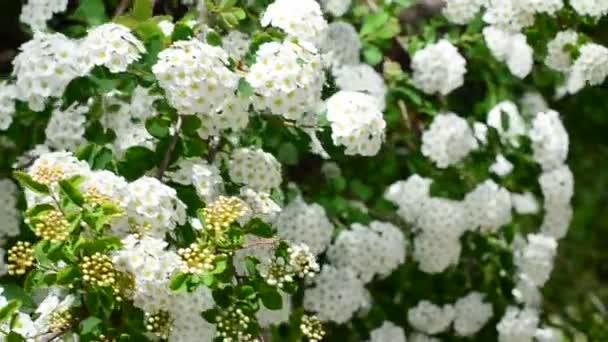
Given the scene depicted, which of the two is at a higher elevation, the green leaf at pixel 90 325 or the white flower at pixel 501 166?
the green leaf at pixel 90 325

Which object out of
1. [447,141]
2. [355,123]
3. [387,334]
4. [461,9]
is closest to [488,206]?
[447,141]

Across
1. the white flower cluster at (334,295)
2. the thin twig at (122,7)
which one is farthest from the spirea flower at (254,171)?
the thin twig at (122,7)

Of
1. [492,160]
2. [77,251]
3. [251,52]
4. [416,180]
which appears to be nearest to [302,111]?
[251,52]

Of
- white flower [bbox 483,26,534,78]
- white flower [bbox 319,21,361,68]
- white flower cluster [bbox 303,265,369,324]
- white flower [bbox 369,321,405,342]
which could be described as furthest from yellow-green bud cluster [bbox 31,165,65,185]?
white flower [bbox 483,26,534,78]

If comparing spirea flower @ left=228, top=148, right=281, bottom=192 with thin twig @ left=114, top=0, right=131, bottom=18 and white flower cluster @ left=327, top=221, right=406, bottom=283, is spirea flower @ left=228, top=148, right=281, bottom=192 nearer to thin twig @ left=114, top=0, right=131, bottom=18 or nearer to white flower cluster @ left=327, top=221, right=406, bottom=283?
white flower cluster @ left=327, top=221, right=406, bottom=283

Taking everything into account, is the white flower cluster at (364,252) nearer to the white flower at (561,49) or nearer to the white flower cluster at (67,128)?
the white flower at (561,49)

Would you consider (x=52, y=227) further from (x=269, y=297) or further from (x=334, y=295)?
(x=334, y=295)
